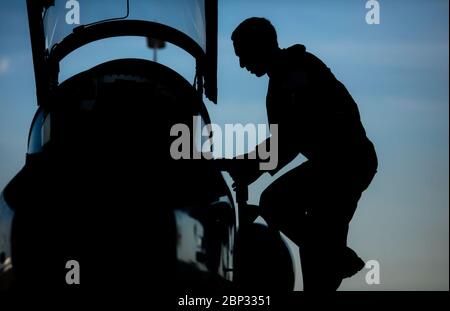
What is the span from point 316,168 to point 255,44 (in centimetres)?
95

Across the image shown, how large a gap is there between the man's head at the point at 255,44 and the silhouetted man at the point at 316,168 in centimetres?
2

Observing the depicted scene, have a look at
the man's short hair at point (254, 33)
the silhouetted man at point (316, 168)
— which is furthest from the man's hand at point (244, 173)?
the man's short hair at point (254, 33)

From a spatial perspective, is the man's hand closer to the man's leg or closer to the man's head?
the man's leg

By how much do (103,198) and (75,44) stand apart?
6.67 feet

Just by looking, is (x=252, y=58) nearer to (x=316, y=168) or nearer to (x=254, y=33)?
(x=254, y=33)

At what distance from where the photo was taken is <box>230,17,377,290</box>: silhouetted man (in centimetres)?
421

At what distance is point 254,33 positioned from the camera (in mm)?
4465

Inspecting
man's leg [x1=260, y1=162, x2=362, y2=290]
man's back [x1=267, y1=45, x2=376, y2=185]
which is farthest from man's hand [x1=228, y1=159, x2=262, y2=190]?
man's back [x1=267, y1=45, x2=376, y2=185]

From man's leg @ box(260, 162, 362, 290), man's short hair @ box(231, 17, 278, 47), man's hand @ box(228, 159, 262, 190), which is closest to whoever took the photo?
man's hand @ box(228, 159, 262, 190)

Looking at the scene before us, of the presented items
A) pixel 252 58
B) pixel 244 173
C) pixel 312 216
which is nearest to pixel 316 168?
pixel 312 216

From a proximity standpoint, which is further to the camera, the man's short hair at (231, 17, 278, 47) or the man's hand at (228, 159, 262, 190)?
the man's short hair at (231, 17, 278, 47)

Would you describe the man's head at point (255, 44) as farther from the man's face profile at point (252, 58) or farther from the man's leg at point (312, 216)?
the man's leg at point (312, 216)
